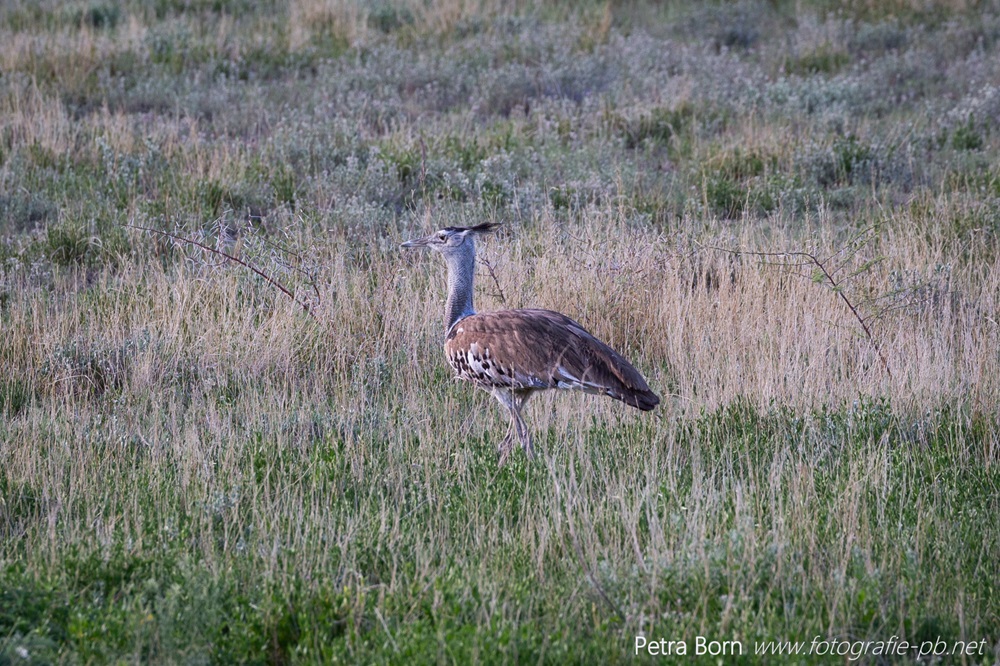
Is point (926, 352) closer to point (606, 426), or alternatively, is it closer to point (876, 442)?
point (876, 442)

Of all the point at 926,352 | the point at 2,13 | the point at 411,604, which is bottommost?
the point at 411,604

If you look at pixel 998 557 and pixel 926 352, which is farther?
pixel 926 352

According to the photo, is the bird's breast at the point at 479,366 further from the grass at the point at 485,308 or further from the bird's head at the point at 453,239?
the bird's head at the point at 453,239

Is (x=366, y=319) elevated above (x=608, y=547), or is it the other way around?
(x=366, y=319)

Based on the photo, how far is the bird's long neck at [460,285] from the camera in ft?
20.8

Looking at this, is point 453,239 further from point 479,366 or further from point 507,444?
point 507,444

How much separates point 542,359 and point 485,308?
7.40 ft

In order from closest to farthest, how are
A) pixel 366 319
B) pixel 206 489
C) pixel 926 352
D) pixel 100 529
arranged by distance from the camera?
pixel 100 529
pixel 206 489
pixel 926 352
pixel 366 319

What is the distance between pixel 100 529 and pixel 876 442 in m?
3.53

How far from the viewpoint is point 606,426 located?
5.66 m

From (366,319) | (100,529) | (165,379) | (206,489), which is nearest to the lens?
(100,529)

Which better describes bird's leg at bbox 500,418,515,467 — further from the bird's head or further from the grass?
the bird's head

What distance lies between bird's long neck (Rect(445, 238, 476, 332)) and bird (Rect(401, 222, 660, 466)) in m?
0.37

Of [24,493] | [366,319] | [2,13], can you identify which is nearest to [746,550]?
[24,493]
